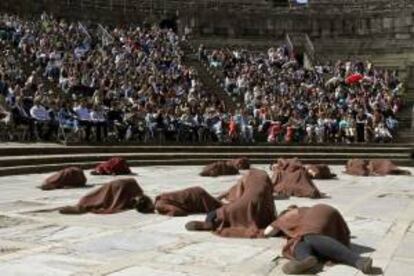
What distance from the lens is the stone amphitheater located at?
870 cm

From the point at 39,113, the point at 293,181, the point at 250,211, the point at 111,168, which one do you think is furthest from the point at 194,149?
the point at 250,211

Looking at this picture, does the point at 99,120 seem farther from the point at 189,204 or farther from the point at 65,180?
the point at 189,204

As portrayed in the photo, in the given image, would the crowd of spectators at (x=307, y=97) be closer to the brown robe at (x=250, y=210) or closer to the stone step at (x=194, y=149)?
the stone step at (x=194, y=149)

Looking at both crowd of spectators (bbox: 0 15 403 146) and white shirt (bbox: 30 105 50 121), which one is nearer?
white shirt (bbox: 30 105 50 121)

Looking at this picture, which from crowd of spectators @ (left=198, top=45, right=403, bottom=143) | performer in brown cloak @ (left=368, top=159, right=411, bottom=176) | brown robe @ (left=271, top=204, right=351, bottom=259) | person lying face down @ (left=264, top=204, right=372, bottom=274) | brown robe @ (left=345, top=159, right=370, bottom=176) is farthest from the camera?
crowd of spectators @ (left=198, top=45, right=403, bottom=143)

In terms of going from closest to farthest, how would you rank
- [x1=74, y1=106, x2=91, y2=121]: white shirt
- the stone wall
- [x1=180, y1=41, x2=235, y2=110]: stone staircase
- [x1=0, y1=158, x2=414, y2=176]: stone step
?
1. [x1=0, y1=158, x2=414, y2=176]: stone step
2. [x1=74, y1=106, x2=91, y2=121]: white shirt
3. [x1=180, y1=41, x2=235, y2=110]: stone staircase
4. the stone wall

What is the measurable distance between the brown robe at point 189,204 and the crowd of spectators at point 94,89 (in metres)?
9.53

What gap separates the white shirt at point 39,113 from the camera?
2094cm

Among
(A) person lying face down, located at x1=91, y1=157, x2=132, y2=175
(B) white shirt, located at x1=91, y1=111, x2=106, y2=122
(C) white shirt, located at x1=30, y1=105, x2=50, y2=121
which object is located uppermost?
(C) white shirt, located at x1=30, y1=105, x2=50, y2=121

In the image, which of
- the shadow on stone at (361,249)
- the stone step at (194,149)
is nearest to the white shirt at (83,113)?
the stone step at (194,149)

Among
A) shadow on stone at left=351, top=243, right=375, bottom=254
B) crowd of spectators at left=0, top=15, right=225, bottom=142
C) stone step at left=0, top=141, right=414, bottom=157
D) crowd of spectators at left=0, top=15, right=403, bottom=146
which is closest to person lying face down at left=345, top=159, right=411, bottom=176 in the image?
stone step at left=0, top=141, right=414, bottom=157

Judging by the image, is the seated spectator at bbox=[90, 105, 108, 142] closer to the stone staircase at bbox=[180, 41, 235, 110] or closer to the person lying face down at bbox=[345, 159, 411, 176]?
the person lying face down at bbox=[345, 159, 411, 176]

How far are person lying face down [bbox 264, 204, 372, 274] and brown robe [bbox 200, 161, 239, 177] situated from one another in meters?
10.1

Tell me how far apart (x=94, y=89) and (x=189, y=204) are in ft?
44.6
